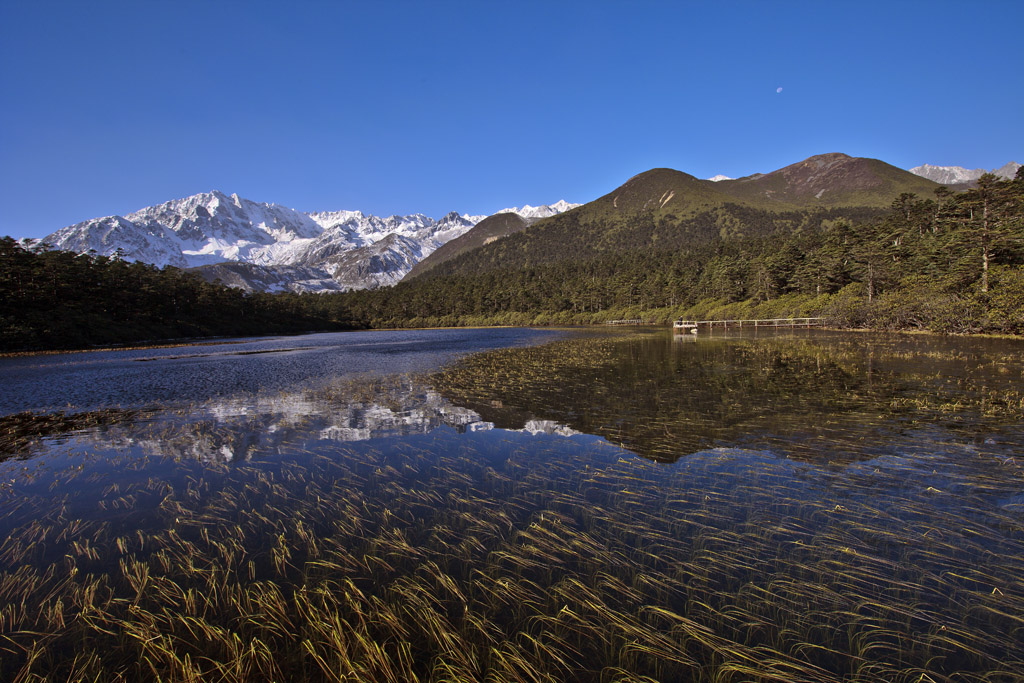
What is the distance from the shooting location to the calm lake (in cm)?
541

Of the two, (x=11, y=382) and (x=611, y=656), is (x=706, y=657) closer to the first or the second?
(x=611, y=656)

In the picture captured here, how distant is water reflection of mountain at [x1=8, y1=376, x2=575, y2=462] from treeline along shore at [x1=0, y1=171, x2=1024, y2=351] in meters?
52.8

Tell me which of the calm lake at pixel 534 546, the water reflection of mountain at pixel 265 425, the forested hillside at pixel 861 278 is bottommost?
the calm lake at pixel 534 546

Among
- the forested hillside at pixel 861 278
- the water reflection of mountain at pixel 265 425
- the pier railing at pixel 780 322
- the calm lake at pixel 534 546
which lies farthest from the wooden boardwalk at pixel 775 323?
the calm lake at pixel 534 546

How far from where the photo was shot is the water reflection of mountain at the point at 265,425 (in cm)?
1567

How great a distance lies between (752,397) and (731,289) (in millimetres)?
105875

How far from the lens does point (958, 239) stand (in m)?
50.9

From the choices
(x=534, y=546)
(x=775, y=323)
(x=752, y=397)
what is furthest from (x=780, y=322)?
(x=534, y=546)

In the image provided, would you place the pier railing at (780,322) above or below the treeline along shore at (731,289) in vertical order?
below

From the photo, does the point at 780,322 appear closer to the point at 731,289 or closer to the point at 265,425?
the point at 731,289

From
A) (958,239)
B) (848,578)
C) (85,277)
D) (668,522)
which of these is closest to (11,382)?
(668,522)

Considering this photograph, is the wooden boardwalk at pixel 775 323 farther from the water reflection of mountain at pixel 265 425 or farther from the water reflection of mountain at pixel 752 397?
the water reflection of mountain at pixel 265 425

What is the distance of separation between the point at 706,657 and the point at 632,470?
252 inches

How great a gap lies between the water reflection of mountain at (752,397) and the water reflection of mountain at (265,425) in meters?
1.68
